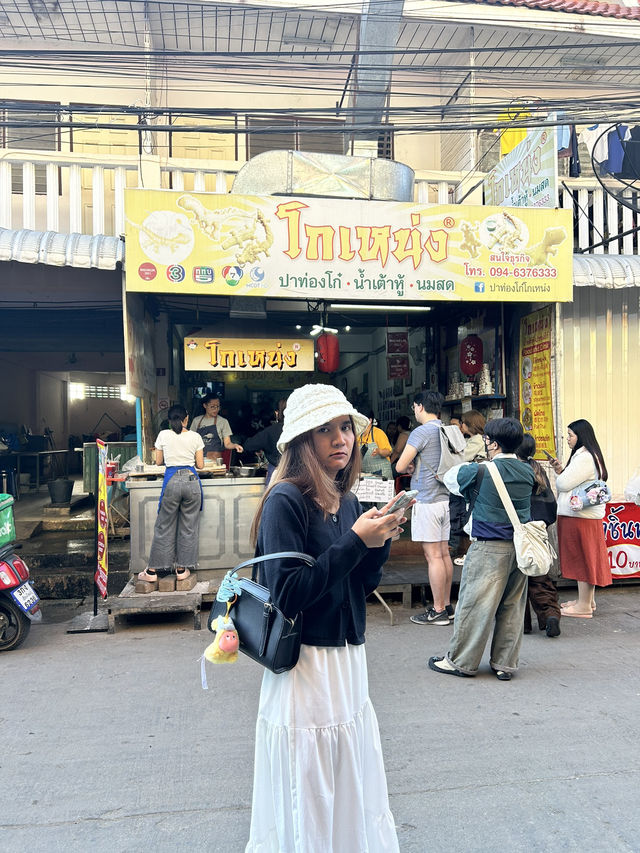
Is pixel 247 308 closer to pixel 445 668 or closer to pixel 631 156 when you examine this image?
pixel 445 668

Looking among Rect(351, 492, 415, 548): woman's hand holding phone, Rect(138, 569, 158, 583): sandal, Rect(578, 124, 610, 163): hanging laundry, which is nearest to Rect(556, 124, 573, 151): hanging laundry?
Rect(578, 124, 610, 163): hanging laundry

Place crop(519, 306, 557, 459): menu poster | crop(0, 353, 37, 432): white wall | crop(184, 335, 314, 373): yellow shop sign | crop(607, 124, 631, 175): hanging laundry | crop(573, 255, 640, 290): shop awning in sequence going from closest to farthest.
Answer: crop(573, 255, 640, 290): shop awning, crop(519, 306, 557, 459): menu poster, crop(184, 335, 314, 373): yellow shop sign, crop(607, 124, 631, 175): hanging laundry, crop(0, 353, 37, 432): white wall

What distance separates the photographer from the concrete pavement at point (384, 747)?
2.83 metres

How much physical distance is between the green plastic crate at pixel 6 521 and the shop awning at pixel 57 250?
2.34 m

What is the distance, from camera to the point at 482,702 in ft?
13.6

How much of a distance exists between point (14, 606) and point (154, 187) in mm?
4989

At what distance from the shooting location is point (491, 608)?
4422 millimetres

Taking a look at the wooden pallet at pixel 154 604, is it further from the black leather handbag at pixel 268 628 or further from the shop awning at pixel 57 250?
the black leather handbag at pixel 268 628

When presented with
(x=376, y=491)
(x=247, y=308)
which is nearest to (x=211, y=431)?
(x=247, y=308)

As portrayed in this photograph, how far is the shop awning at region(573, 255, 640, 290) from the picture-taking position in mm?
7016

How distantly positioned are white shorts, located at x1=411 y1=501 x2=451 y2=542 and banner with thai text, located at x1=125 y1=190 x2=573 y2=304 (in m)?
2.22

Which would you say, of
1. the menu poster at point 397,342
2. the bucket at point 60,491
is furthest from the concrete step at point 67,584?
the menu poster at point 397,342

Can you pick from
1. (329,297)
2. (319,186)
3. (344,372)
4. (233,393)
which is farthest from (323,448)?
(344,372)

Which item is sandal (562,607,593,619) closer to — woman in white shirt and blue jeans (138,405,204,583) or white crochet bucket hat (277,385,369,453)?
woman in white shirt and blue jeans (138,405,204,583)
